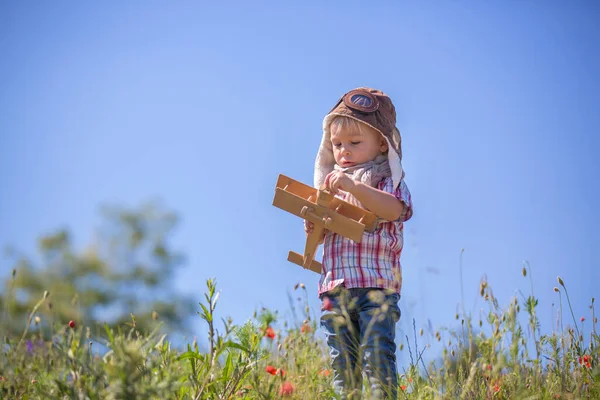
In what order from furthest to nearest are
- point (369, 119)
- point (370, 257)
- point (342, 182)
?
point (369, 119)
point (370, 257)
point (342, 182)

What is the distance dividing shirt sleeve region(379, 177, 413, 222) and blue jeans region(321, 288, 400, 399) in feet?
1.42

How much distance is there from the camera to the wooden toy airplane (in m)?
3.26

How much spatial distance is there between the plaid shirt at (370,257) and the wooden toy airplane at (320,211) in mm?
116

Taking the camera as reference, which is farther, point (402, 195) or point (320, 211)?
point (402, 195)

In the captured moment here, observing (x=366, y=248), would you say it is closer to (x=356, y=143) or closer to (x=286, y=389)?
(x=356, y=143)

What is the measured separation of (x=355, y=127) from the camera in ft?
11.9

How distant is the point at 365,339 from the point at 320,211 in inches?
28.7

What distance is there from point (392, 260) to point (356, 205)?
378mm

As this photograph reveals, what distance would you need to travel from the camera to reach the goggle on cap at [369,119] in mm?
3600

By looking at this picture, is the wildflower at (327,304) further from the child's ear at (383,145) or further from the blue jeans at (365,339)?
the child's ear at (383,145)

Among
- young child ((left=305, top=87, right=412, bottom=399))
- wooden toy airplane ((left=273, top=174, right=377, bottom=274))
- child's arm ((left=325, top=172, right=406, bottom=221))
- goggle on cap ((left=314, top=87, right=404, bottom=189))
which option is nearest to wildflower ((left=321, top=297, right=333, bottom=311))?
young child ((left=305, top=87, right=412, bottom=399))

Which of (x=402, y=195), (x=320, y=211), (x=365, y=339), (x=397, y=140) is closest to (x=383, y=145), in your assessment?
(x=397, y=140)

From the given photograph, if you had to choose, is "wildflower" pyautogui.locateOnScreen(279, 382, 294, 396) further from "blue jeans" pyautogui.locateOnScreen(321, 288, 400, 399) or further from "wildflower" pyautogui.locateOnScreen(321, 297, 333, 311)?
"wildflower" pyautogui.locateOnScreen(321, 297, 333, 311)

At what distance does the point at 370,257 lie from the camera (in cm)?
343
